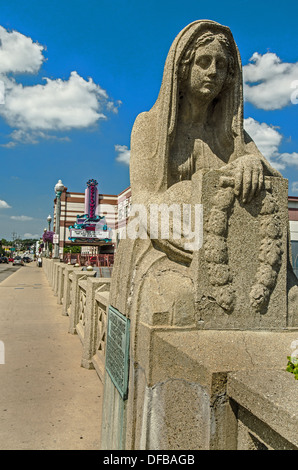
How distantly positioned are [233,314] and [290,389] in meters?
0.90

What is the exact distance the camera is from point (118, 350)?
3104mm

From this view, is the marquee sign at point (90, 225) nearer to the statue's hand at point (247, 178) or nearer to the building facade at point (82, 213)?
the building facade at point (82, 213)

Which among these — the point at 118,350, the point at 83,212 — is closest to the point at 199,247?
the point at 118,350

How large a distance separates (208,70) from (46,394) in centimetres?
410

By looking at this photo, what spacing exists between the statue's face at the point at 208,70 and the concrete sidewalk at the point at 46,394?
3454 mm

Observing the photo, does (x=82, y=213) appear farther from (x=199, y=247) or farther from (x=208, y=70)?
(x=199, y=247)

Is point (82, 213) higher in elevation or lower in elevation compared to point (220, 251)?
higher

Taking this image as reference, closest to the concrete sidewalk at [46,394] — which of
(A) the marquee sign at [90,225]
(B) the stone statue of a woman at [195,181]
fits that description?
(B) the stone statue of a woman at [195,181]

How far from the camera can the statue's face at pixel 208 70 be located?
319 centimetres

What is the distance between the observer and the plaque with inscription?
283cm

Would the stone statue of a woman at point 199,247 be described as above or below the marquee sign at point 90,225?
below

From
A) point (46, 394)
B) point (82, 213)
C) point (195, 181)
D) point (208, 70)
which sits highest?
point (82, 213)

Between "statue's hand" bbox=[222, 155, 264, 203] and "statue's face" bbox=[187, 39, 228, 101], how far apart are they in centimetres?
98

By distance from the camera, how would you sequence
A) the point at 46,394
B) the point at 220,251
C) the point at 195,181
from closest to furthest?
the point at 220,251
the point at 195,181
the point at 46,394
